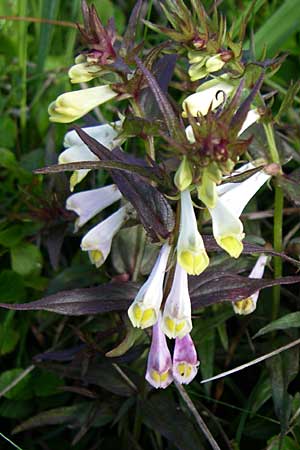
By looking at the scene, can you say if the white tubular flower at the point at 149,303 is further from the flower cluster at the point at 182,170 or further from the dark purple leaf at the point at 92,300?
the dark purple leaf at the point at 92,300

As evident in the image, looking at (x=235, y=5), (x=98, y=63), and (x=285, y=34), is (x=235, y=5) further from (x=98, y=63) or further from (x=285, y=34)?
(x=98, y=63)

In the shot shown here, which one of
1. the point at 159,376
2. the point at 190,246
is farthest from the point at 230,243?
the point at 159,376

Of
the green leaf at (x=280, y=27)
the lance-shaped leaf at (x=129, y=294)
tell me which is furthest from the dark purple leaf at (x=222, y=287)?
the green leaf at (x=280, y=27)

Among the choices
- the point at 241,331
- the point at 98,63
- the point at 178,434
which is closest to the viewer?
the point at 98,63

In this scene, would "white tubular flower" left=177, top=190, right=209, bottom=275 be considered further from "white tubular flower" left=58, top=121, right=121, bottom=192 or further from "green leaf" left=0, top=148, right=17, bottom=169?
"green leaf" left=0, top=148, right=17, bottom=169

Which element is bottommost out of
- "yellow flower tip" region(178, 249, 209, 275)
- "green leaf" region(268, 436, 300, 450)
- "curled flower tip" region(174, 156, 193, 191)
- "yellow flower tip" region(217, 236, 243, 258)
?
"green leaf" region(268, 436, 300, 450)

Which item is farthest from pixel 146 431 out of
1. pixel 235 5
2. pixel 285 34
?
pixel 235 5

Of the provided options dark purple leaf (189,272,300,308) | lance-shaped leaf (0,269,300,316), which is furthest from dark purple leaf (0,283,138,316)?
dark purple leaf (189,272,300,308)
